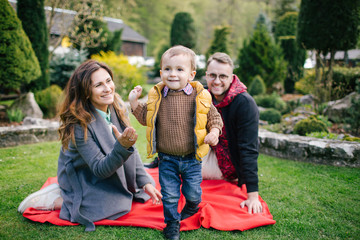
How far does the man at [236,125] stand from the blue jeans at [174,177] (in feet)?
2.31

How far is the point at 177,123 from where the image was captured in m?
2.21

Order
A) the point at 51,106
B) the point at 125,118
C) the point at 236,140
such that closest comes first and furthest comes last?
the point at 125,118
the point at 236,140
the point at 51,106

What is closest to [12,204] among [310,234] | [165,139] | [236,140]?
[165,139]

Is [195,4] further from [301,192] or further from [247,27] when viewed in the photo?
[301,192]

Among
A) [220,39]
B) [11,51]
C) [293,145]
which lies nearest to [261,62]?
[220,39]

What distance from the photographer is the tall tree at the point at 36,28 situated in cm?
720

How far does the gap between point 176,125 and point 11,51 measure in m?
5.15

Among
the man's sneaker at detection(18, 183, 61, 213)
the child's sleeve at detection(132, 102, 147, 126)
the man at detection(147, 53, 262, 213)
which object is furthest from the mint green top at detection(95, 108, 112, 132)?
the man at detection(147, 53, 262, 213)

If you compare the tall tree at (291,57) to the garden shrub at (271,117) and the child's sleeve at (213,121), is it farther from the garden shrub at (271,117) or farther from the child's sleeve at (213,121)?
the child's sleeve at (213,121)

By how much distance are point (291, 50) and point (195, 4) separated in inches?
1495

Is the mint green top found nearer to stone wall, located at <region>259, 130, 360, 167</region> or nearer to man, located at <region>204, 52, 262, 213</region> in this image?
man, located at <region>204, 52, 262, 213</region>

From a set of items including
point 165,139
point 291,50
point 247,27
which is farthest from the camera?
point 247,27

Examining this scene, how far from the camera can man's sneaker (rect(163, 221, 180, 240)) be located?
2215 mm

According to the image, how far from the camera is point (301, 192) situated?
3154mm
